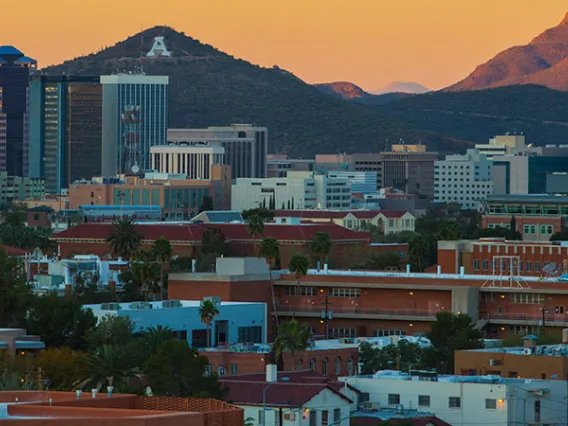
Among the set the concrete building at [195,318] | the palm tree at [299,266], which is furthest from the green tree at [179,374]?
the palm tree at [299,266]

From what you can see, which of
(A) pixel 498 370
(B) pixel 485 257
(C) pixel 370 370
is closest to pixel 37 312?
(C) pixel 370 370

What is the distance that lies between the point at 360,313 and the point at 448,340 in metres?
28.9

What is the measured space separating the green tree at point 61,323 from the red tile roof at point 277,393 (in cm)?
2216

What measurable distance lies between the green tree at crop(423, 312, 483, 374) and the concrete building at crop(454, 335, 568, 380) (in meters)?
4.11


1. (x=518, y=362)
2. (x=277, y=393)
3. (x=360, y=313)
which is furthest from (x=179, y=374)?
(x=360, y=313)

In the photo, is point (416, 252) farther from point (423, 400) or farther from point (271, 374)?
point (423, 400)

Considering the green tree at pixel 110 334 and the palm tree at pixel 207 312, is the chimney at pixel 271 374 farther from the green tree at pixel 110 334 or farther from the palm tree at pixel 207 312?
the palm tree at pixel 207 312

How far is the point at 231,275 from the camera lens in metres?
131

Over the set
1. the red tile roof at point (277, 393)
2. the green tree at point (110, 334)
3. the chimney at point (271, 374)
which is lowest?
the red tile roof at point (277, 393)

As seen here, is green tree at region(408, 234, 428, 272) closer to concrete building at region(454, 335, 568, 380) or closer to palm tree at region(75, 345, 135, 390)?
concrete building at region(454, 335, 568, 380)

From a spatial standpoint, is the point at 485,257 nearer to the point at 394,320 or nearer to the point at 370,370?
the point at 394,320

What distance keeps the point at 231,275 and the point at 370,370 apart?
31299mm

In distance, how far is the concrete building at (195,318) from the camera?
376ft

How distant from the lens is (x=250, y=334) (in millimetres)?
123875
